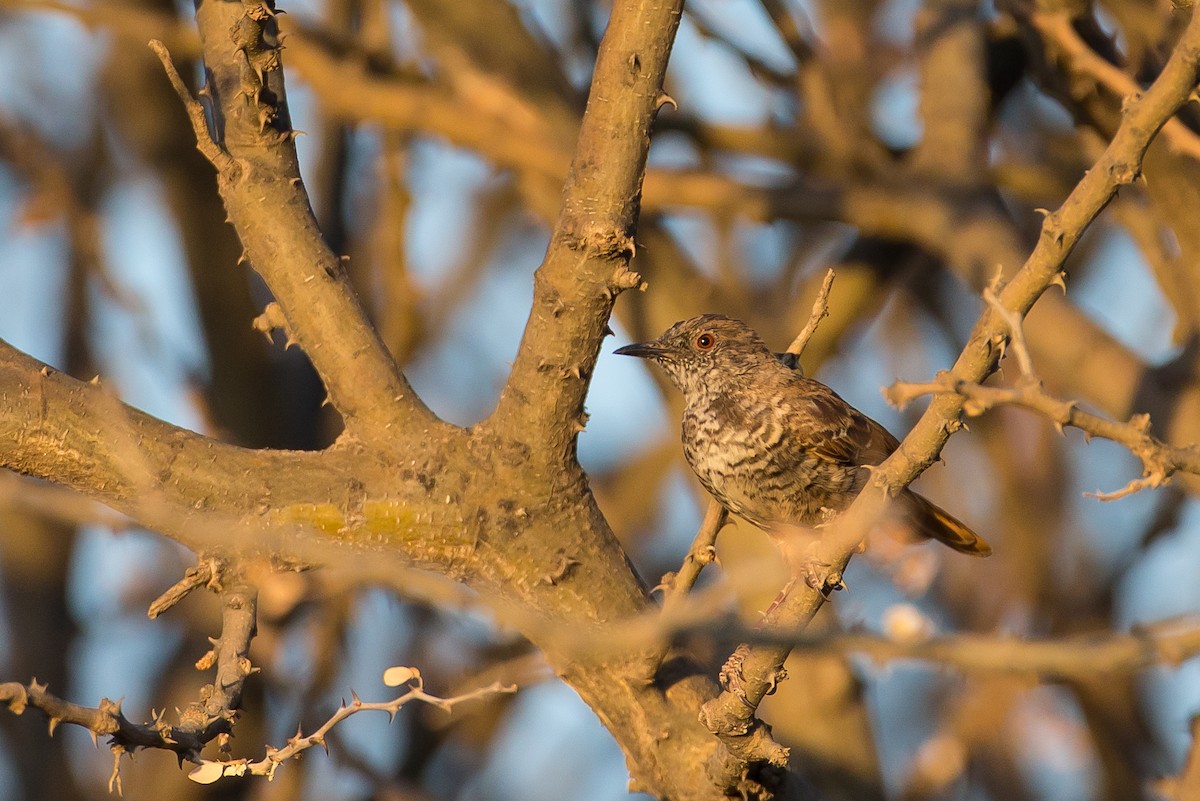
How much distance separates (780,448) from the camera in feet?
15.0

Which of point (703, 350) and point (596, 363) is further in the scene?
point (703, 350)

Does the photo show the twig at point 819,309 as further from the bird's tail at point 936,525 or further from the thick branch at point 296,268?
the bird's tail at point 936,525

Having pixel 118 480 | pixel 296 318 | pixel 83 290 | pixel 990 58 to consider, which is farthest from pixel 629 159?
pixel 83 290

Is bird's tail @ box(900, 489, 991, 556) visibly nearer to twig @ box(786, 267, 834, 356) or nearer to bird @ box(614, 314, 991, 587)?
bird @ box(614, 314, 991, 587)

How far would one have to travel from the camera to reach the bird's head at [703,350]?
5.09 meters

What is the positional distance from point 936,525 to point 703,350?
118 centimetres

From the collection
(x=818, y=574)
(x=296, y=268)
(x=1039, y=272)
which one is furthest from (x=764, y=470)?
(x=1039, y=272)

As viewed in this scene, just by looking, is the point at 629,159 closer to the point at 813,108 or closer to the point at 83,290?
the point at 813,108

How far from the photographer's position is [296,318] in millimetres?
3354

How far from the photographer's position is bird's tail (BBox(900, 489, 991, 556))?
4695mm

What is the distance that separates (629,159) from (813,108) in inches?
122

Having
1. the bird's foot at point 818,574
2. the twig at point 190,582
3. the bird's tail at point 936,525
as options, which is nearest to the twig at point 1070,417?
the bird's foot at point 818,574

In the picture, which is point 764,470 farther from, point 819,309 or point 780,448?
point 819,309

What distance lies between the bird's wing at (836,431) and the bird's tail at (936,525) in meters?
0.22
